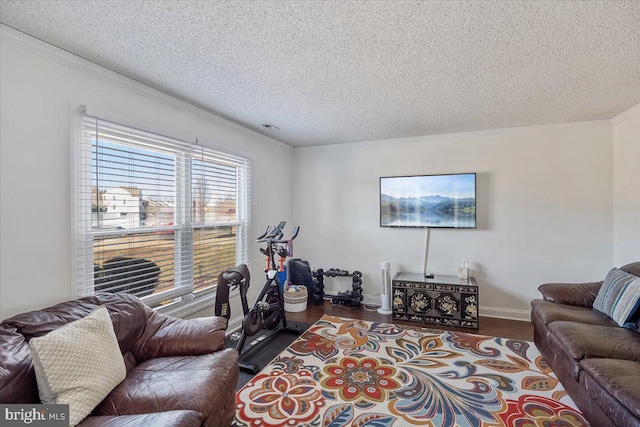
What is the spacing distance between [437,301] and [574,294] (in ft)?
4.41

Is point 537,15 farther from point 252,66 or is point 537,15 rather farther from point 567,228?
point 567,228

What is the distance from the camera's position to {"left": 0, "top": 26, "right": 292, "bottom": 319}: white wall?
70.4 inches

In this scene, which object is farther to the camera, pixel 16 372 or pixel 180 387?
pixel 180 387

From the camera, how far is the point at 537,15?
5.42ft

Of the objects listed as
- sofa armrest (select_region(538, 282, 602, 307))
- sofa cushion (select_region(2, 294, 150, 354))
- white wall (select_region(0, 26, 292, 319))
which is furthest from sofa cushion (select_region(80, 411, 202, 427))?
sofa armrest (select_region(538, 282, 602, 307))

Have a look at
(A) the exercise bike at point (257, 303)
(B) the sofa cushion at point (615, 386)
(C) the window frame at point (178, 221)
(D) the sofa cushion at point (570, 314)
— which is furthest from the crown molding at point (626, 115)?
(C) the window frame at point (178, 221)

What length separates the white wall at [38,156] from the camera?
179cm

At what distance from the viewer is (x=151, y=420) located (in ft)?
4.46

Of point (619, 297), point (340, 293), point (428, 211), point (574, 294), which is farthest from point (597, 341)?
point (340, 293)

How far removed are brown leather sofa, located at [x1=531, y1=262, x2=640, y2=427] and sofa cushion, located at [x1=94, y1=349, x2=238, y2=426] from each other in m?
2.14

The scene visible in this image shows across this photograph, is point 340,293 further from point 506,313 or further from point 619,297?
point 619,297

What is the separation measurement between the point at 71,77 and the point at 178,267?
5.75 feet

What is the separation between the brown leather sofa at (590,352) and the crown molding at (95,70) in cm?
373

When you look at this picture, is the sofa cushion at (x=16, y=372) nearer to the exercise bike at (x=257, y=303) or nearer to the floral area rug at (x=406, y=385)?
the floral area rug at (x=406, y=385)
